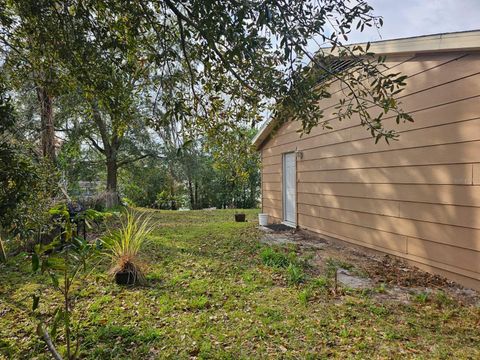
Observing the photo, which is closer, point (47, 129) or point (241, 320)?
point (241, 320)

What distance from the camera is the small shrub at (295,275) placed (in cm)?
366

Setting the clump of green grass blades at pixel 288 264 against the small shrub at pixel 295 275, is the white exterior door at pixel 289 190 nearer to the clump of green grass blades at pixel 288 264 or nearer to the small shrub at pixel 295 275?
the clump of green grass blades at pixel 288 264

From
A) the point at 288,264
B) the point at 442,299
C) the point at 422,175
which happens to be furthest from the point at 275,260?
the point at 422,175

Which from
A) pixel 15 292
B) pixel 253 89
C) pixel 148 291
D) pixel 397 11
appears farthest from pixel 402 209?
pixel 15 292

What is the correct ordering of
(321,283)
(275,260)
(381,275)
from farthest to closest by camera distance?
(275,260) → (381,275) → (321,283)

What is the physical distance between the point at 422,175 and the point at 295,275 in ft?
7.02

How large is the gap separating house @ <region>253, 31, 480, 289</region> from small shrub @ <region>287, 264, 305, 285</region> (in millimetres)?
1630

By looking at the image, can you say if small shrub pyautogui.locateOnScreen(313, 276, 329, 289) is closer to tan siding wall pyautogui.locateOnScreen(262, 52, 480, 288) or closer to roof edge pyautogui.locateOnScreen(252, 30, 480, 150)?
tan siding wall pyautogui.locateOnScreen(262, 52, 480, 288)

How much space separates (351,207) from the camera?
5.40m

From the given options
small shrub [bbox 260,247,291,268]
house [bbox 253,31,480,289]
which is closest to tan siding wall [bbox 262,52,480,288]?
house [bbox 253,31,480,289]

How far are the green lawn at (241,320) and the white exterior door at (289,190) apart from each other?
3.64 metres

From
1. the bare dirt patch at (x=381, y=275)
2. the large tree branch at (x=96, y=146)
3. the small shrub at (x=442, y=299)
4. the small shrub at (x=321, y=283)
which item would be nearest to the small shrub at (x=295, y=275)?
the small shrub at (x=321, y=283)

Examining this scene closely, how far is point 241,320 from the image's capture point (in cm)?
281

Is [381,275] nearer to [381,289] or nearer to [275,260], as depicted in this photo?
[381,289]
